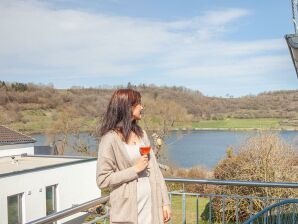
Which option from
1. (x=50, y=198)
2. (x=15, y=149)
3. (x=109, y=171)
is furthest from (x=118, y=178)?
(x=15, y=149)

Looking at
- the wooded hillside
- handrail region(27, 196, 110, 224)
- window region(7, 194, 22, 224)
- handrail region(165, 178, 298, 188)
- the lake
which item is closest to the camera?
handrail region(27, 196, 110, 224)

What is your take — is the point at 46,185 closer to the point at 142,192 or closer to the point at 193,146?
the point at 142,192

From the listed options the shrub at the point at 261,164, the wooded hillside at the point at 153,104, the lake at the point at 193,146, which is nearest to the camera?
the shrub at the point at 261,164

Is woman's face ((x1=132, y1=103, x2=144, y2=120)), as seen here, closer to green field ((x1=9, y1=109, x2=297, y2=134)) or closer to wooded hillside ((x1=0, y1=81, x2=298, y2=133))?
wooded hillside ((x1=0, y1=81, x2=298, y2=133))

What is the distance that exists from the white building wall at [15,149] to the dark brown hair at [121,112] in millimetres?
20954

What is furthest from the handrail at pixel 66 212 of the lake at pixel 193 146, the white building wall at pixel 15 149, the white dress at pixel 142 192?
the white building wall at pixel 15 149

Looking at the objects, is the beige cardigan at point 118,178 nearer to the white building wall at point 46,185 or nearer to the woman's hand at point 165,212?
the woman's hand at point 165,212

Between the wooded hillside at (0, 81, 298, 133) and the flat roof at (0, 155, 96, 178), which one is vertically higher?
the wooded hillside at (0, 81, 298, 133)

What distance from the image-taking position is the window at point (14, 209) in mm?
14164

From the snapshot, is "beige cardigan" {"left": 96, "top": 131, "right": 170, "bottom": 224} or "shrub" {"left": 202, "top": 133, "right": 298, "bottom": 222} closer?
"beige cardigan" {"left": 96, "top": 131, "right": 170, "bottom": 224}

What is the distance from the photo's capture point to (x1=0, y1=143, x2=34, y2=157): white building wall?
21969mm

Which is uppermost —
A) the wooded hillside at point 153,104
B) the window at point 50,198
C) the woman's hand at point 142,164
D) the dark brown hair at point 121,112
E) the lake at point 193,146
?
the wooded hillside at point 153,104

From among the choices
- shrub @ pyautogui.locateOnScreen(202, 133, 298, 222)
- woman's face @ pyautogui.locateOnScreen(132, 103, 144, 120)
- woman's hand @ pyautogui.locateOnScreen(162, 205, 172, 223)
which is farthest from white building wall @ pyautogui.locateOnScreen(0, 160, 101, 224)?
woman's face @ pyautogui.locateOnScreen(132, 103, 144, 120)

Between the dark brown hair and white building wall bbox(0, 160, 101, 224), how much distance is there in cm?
A: 1235
